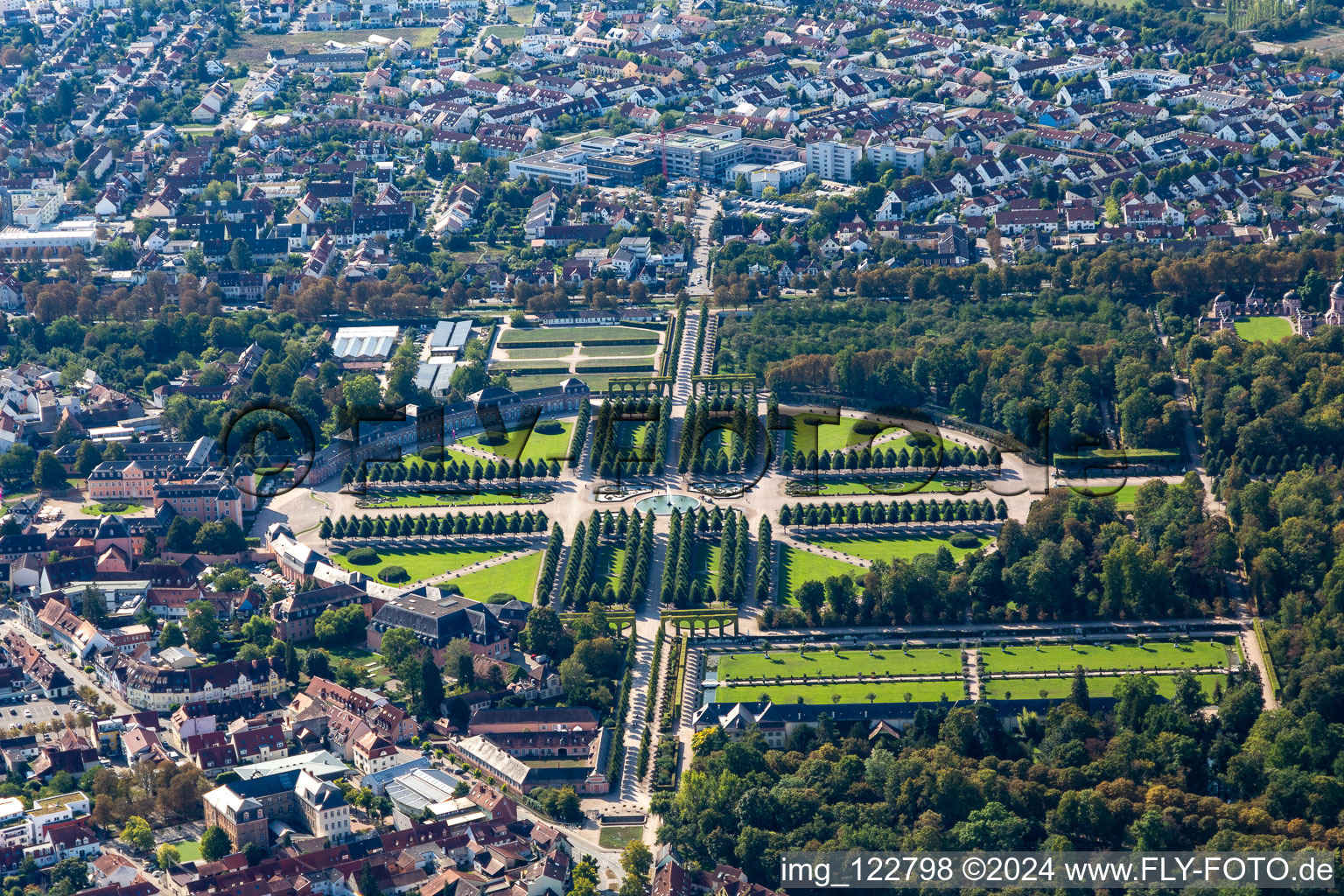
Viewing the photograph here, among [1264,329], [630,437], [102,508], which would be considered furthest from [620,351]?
[1264,329]

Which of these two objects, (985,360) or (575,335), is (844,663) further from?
(575,335)

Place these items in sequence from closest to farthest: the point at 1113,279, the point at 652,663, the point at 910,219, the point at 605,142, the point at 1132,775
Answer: the point at 1132,775, the point at 652,663, the point at 1113,279, the point at 910,219, the point at 605,142

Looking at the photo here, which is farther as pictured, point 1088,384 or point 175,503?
point 1088,384

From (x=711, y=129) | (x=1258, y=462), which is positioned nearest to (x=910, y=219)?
(x=711, y=129)

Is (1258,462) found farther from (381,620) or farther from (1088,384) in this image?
(381,620)

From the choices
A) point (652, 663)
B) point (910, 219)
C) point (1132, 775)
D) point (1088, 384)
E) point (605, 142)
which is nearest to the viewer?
point (1132, 775)

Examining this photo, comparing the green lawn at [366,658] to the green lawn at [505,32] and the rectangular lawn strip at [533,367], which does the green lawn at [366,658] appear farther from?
the green lawn at [505,32]

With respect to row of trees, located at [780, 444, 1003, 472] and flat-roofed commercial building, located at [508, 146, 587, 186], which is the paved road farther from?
flat-roofed commercial building, located at [508, 146, 587, 186]
